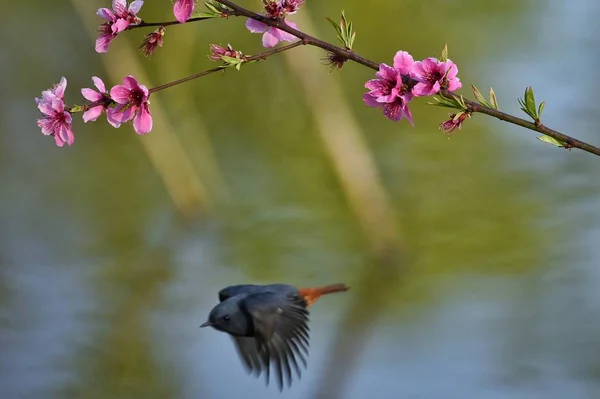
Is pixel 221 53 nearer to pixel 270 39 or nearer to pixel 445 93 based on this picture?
pixel 270 39

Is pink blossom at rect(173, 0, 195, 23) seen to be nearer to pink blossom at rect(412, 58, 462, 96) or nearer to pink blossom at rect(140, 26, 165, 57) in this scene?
pink blossom at rect(140, 26, 165, 57)

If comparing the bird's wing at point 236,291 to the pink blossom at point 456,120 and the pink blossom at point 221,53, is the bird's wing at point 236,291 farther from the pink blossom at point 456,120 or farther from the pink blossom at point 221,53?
the pink blossom at point 456,120

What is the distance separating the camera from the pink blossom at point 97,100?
1970 mm

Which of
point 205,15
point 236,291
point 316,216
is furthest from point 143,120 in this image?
point 316,216

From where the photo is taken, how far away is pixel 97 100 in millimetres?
1998

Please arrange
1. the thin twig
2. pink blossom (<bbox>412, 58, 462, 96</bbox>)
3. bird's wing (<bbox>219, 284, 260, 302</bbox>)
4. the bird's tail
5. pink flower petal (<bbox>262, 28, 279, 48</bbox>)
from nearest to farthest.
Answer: the thin twig < pink blossom (<bbox>412, 58, 462, 96</bbox>) < pink flower petal (<bbox>262, 28, 279, 48</bbox>) < bird's wing (<bbox>219, 284, 260, 302</bbox>) < the bird's tail

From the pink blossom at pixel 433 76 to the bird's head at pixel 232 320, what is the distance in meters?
1.28

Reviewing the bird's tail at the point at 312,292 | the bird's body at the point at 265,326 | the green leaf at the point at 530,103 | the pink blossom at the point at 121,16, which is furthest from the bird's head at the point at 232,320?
the green leaf at the point at 530,103

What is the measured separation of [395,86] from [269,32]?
0.36 metres

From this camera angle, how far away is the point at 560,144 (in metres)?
1.75

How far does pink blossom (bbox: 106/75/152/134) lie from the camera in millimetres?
1969

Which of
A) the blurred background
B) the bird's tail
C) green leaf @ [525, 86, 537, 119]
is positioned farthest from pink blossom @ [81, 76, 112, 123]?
the blurred background

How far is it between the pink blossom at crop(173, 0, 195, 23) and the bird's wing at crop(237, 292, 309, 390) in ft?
4.03

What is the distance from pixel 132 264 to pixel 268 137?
2.75 meters
